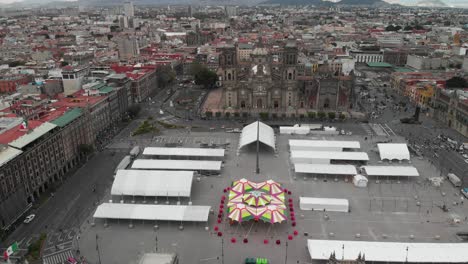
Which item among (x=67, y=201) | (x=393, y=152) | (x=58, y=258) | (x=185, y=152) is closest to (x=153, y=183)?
(x=67, y=201)

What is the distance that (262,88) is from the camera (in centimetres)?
12525

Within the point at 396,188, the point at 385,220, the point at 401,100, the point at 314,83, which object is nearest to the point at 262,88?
the point at 314,83

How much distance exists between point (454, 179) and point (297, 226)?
3666 centimetres

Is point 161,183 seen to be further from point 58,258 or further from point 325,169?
point 325,169

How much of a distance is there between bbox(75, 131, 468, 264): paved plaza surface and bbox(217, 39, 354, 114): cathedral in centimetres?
4866

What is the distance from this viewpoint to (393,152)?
282 feet

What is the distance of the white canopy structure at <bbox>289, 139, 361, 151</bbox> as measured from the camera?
8988cm

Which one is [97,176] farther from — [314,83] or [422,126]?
[422,126]

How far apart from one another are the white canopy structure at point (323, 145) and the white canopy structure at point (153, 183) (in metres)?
31.1

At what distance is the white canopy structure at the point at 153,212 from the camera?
60.8m

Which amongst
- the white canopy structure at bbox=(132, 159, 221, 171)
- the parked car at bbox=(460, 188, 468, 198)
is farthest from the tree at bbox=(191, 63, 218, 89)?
the parked car at bbox=(460, 188, 468, 198)

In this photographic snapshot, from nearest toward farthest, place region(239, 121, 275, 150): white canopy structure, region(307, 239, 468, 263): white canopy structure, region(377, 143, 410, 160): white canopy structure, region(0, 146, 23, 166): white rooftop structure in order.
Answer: region(307, 239, 468, 263): white canopy structure → region(0, 146, 23, 166): white rooftop structure → region(377, 143, 410, 160): white canopy structure → region(239, 121, 275, 150): white canopy structure

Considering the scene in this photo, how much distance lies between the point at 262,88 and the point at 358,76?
72.6m

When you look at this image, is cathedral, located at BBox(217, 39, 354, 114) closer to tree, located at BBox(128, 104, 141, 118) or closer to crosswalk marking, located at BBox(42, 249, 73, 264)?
tree, located at BBox(128, 104, 141, 118)
